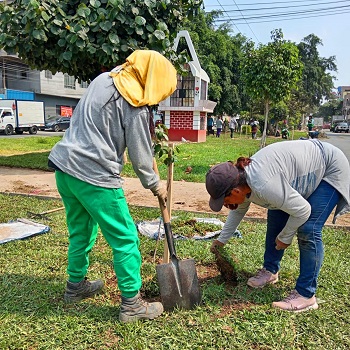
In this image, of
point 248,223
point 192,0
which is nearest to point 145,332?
point 248,223

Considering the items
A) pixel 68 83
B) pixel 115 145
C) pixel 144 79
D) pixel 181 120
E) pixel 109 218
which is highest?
pixel 68 83

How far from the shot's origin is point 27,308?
2.50 m

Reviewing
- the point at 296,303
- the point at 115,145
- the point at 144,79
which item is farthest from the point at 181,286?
the point at 144,79

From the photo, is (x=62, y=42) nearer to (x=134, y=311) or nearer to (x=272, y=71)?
(x=134, y=311)

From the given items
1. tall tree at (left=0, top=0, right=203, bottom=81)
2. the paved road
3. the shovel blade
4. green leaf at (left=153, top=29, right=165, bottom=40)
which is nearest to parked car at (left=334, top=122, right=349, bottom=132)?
the paved road

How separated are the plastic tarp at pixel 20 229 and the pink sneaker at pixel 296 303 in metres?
2.52

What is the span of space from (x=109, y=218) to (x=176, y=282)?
66 centimetres

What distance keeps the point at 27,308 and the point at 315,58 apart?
51.4 metres

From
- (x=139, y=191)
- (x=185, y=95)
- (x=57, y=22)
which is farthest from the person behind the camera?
(x=185, y=95)

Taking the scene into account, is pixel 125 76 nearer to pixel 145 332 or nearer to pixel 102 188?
pixel 102 188

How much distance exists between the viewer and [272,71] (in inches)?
472

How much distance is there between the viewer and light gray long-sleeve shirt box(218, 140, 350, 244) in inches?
86.8

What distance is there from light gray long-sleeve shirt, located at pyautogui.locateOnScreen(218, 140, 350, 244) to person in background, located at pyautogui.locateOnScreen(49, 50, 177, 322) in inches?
25.3

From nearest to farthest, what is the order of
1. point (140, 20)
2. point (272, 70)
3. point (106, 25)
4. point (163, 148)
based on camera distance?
point (163, 148) < point (140, 20) < point (106, 25) < point (272, 70)
